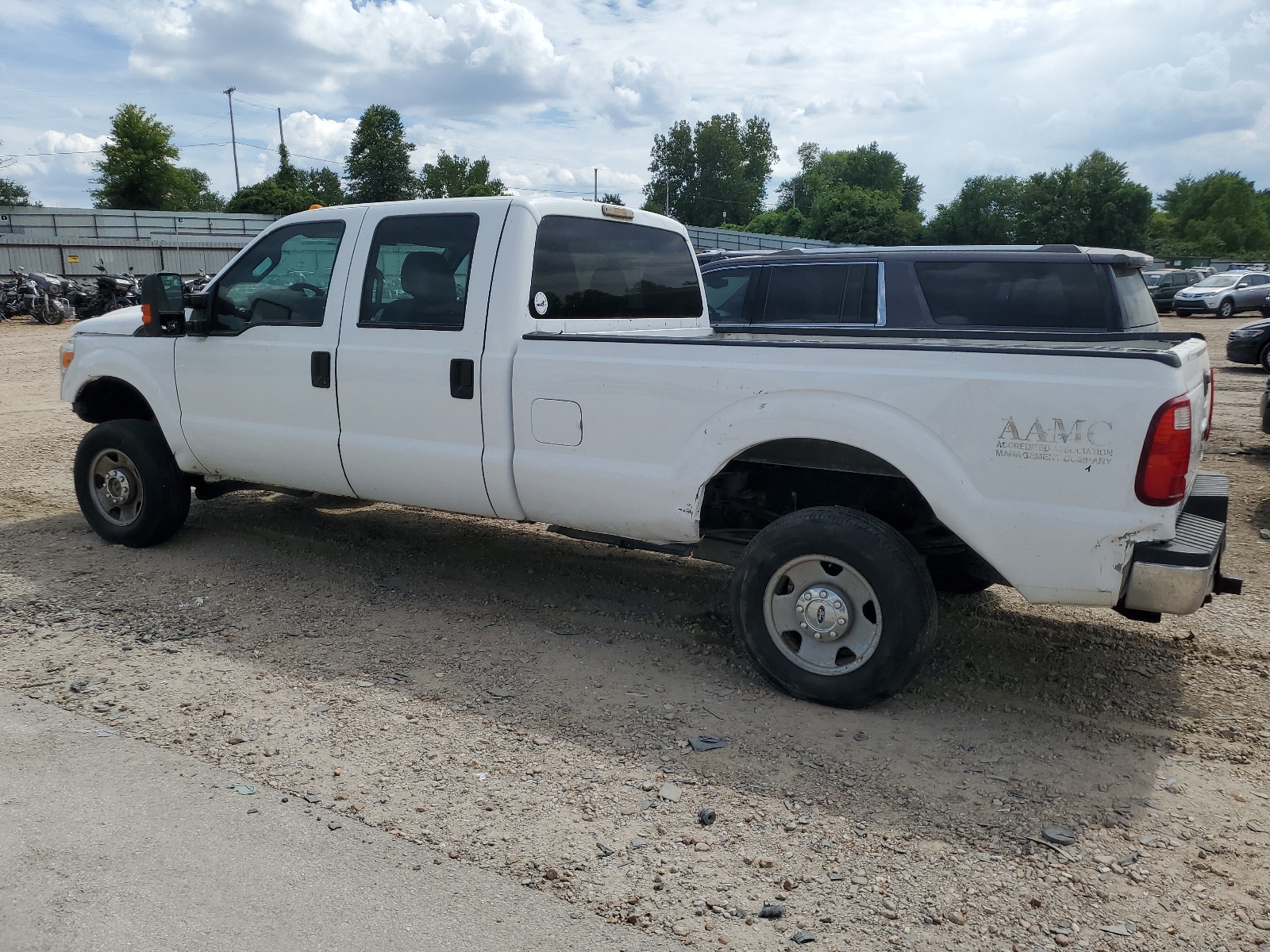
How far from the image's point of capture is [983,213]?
3169 inches

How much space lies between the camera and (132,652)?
181 inches

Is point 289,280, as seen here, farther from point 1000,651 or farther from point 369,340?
point 1000,651

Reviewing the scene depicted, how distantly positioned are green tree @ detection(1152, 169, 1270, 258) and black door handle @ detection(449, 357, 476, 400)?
104m

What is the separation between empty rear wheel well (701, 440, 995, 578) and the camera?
409 centimetres

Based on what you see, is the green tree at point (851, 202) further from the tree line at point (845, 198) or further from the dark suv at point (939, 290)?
the dark suv at point (939, 290)

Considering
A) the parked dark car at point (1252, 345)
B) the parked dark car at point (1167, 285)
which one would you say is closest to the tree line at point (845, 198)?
the parked dark car at point (1167, 285)

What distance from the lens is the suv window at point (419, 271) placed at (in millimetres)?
4887

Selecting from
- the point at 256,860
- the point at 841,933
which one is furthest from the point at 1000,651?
the point at 256,860

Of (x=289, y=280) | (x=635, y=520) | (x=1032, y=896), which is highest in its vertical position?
(x=289, y=280)

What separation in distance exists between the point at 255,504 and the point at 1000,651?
17.7ft

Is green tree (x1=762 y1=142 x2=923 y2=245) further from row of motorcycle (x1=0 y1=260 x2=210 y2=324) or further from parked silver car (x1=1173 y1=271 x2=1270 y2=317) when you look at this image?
row of motorcycle (x1=0 y1=260 x2=210 y2=324)

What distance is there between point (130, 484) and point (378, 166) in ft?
243

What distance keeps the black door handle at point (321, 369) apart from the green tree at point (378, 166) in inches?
2784

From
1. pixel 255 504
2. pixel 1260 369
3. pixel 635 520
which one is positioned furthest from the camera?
pixel 1260 369
